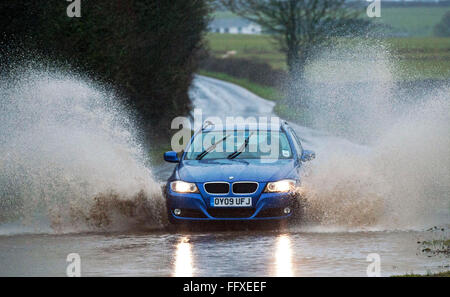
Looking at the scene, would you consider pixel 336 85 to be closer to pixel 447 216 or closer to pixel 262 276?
pixel 447 216

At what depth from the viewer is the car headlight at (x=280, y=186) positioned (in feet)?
47.6

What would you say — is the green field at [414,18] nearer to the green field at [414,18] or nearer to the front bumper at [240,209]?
the green field at [414,18]

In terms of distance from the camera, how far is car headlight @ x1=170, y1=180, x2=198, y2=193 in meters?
14.6

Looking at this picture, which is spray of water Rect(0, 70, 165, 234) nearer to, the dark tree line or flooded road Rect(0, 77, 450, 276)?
flooded road Rect(0, 77, 450, 276)

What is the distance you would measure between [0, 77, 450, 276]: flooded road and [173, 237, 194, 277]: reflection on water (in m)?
0.01

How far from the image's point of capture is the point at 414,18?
378ft

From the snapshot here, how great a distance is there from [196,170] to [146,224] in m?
1.28

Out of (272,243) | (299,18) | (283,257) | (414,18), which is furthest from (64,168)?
(414,18)

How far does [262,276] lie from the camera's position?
34.6 feet

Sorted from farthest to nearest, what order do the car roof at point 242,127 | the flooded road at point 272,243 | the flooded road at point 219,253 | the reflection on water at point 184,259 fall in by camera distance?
the car roof at point 242,127
the flooded road at point 272,243
the flooded road at point 219,253
the reflection on water at point 184,259

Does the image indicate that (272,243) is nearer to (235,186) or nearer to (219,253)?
(219,253)

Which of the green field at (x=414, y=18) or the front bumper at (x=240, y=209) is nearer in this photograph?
the front bumper at (x=240, y=209)

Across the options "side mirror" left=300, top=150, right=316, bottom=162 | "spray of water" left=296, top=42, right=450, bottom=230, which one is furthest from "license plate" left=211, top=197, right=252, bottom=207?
"side mirror" left=300, top=150, right=316, bottom=162

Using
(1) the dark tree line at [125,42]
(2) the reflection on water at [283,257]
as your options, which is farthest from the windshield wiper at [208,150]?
(1) the dark tree line at [125,42]
